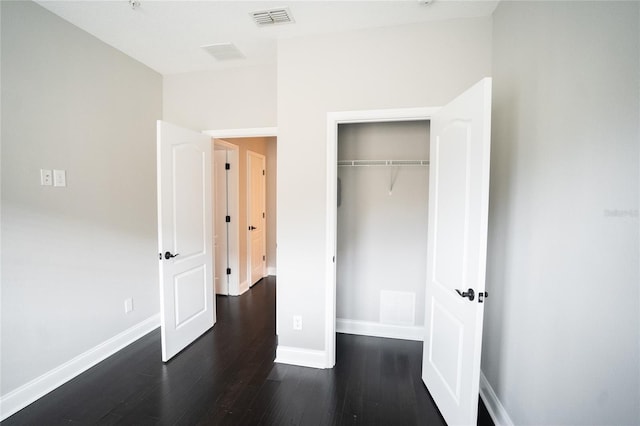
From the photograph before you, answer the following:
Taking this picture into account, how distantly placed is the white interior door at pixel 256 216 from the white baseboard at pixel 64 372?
5.91ft

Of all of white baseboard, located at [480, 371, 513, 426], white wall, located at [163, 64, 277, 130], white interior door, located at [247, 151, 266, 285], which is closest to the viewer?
white baseboard, located at [480, 371, 513, 426]

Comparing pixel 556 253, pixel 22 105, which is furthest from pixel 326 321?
pixel 22 105

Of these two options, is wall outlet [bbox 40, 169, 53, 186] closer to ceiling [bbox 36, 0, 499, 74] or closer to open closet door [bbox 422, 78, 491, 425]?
ceiling [bbox 36, 0, 499, 74]

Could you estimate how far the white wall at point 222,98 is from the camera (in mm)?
2695

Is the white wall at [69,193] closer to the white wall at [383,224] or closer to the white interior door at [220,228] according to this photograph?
the white interior door at [220,228]

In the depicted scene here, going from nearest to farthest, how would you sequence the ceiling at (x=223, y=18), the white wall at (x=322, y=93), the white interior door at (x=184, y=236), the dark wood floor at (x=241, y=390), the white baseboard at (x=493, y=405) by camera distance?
the white baseboard at (x=493, y=405) → the dark wood floor at (x=241, y=390) → the ceiling at (x=223, y=18) → the white wall at (x=322, y=93) → the white interior door at (x=184, y=236)

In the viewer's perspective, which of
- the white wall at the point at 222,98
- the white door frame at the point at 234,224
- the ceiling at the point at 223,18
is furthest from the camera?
the white door frame at the point at 234,224

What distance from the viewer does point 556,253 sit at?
4.06 ft

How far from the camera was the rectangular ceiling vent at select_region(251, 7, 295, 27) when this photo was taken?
190 cm

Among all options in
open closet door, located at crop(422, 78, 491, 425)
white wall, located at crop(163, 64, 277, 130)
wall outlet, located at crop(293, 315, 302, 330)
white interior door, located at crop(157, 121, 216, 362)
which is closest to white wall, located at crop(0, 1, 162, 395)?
white wall, located at crop(163, 64, 277, 130)

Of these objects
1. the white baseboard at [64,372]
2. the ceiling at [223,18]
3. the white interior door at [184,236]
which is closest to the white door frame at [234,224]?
the white interior door at [184,236]

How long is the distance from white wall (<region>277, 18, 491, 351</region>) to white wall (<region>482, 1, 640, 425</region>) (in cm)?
34

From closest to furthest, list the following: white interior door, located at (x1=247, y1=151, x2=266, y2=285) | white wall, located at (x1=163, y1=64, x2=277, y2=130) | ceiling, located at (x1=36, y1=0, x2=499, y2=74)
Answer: ceiling, located at (x1=36, y1=0, x2=499, y2=74), white wall, located at (x1=163, y1=64, x2=277, y2=130), white interior door, located at (x1=247, y1=151, x2=266, y2=285)

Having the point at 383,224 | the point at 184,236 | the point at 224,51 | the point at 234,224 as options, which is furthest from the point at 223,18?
the point at 234,224
